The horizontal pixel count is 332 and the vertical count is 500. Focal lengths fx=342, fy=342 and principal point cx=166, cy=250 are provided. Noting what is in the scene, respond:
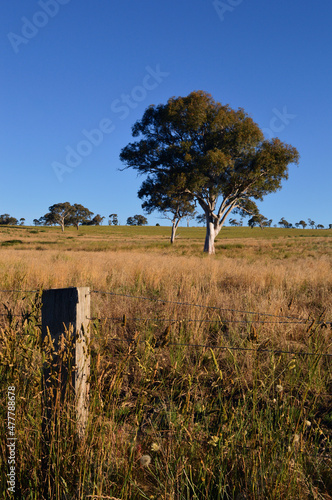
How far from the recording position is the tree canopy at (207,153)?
22906mm

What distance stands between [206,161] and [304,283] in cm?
1518

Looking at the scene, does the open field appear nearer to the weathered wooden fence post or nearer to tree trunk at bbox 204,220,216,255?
the weathered wooden fence post

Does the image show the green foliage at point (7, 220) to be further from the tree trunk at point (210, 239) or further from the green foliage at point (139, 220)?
the tree trunk at point (210, 239)

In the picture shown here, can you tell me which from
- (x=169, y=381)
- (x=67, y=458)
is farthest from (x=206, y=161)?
(x=67, y=458)

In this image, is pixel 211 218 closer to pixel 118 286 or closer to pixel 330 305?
pixel 118 286

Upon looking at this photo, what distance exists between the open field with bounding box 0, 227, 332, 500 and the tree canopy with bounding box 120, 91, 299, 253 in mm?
14725

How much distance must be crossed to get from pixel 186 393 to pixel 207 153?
20490mm

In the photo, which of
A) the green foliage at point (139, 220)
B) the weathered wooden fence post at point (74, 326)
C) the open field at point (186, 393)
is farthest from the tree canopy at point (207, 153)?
the green foliage at point (139, 220)

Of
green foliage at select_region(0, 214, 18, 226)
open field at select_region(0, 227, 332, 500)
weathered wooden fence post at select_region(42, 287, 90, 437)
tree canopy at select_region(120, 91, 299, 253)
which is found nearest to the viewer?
open field at select_region(0, 227, 332, 500)

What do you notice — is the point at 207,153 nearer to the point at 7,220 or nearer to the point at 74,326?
the point at 74,326

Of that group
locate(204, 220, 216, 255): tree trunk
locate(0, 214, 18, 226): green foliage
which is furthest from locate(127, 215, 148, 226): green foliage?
locate(204, 220, 216, 255): tree trunk

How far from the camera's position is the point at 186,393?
3264mm

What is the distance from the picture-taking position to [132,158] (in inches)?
983

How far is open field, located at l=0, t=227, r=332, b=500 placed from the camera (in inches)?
78.0
